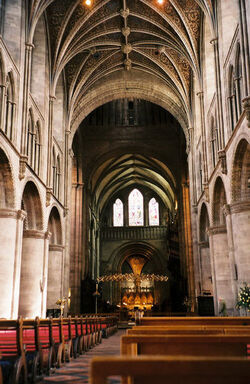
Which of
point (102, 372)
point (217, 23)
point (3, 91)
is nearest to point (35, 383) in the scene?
point (102, 372)

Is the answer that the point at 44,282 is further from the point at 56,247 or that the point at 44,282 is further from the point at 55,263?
the point at 56,247

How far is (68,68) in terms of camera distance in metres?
23.2

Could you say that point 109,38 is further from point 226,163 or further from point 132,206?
point 132,206

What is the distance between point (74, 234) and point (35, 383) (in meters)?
25.3

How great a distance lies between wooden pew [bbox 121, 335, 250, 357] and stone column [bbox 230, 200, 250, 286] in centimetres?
1003

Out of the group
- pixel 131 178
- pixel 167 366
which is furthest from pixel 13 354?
pixel 131 178

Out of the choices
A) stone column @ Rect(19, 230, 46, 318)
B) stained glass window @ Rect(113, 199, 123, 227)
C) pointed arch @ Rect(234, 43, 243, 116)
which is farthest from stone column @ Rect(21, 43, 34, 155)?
stained glass window @ Rect(113, 199, 123, 227)

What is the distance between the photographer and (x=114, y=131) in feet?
108

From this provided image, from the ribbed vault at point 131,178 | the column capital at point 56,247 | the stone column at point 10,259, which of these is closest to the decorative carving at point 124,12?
the stone column at point 10,259

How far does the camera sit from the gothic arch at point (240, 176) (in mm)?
12721

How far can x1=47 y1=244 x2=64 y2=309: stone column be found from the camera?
66.6 feet

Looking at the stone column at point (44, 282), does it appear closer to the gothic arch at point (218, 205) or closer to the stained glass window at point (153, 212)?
the gothic arch at point (218, 205)

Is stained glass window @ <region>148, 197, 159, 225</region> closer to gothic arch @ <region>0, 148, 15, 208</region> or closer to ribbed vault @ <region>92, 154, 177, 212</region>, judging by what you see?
ribbed vault @ <region>92, 154, 177, 212</region>

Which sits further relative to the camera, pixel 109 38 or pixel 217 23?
pixel 109 38
